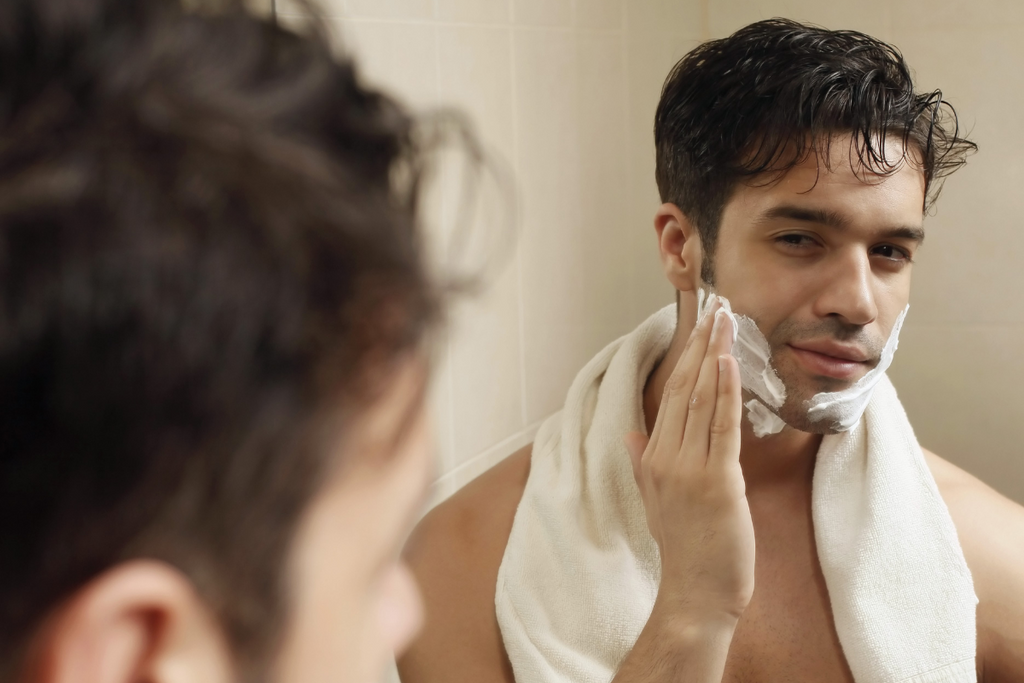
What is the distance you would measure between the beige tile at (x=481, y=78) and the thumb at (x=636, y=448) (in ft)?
1.41

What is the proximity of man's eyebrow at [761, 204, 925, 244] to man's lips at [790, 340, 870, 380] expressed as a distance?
14 centimetres

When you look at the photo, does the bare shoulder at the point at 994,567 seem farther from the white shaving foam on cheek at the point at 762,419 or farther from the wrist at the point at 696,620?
the wrist at the point at 696,620

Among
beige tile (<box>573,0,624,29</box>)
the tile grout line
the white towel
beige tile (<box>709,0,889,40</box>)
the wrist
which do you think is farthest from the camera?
beige tile (<box>709,0,889,40</box>)

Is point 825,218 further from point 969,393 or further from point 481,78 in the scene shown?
point 969,393

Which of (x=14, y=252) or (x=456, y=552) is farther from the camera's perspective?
(x=456, y=552)

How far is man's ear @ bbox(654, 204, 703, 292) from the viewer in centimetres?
114

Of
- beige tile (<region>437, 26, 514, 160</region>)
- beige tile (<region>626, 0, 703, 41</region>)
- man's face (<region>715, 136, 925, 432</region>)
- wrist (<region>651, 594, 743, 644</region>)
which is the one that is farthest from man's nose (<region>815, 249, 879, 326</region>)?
beige tile (<region>626, 0, 703, 41</region>)

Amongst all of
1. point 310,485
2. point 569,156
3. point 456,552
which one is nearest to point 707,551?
point 456,552

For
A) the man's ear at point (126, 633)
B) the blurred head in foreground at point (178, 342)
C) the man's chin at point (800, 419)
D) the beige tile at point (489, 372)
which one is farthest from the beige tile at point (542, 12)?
the man's ear at point (126, 633)

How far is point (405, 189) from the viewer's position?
0.34 metres

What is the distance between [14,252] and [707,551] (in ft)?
2.49

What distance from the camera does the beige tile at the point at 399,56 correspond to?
92 centimetres

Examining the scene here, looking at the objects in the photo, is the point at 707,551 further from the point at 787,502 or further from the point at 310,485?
the point at 310,485

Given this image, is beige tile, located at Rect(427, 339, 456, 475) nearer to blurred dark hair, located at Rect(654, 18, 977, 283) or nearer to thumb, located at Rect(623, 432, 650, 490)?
thumb, located at Rect(623, 432, 650, 490)
